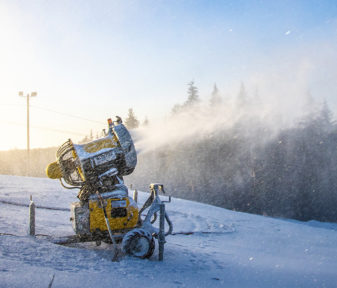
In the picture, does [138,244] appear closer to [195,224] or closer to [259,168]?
[195,224]

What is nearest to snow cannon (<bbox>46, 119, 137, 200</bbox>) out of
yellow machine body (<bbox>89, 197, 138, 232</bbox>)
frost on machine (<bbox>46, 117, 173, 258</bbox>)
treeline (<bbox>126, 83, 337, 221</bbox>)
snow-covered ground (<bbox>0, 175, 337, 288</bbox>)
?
frost on machine (<bbox>46, 117, 173, 258</bbox>)

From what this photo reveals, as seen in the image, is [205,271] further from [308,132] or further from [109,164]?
[308,132]

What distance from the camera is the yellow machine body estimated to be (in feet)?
17.6

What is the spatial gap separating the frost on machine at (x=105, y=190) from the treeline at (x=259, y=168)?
89.8ft

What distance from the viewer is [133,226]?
5.68 m

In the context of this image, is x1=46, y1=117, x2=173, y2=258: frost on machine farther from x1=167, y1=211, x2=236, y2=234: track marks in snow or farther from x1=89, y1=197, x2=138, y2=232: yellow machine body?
x1=167, y1=211, x2=236, y2=234: track marks in snow

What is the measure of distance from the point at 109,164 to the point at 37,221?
4314 mm

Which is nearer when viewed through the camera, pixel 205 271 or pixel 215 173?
pixel 205 271

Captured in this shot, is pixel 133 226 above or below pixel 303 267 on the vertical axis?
above

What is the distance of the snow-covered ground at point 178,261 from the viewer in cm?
421

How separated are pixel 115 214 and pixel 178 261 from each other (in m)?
1.53

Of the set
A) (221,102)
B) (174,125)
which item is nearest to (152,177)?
(174,125)

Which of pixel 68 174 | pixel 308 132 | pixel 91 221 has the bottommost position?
pixel 91 221

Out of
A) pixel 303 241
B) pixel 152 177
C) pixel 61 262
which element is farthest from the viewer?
pixel 152 177
